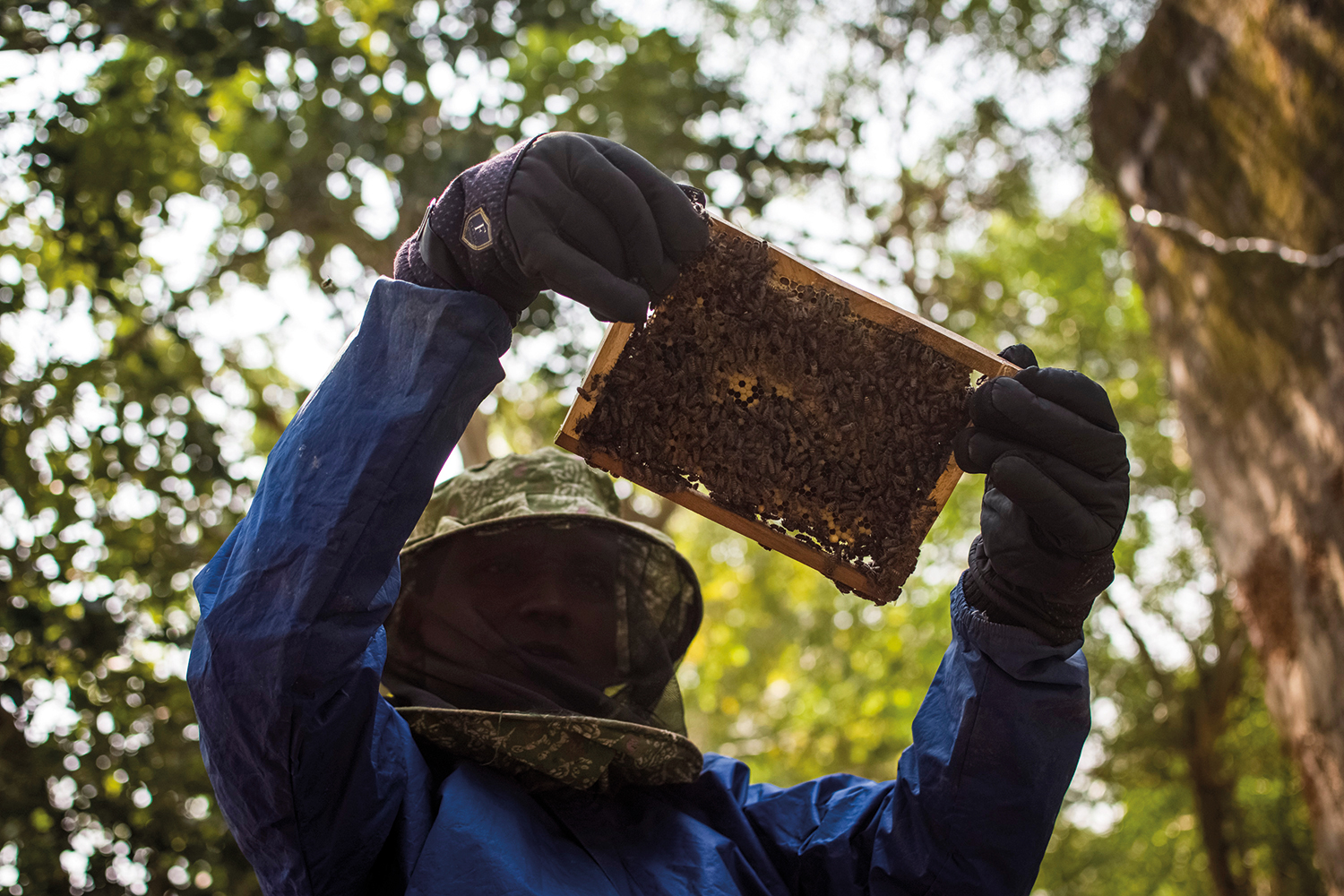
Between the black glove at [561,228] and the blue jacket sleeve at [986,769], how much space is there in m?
1.18

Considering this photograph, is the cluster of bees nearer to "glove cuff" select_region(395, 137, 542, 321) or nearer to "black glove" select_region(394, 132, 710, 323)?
"black glove" select_region(394, 132, 710, 323)

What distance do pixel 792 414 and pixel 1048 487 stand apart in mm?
609

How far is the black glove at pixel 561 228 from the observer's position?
1.89m

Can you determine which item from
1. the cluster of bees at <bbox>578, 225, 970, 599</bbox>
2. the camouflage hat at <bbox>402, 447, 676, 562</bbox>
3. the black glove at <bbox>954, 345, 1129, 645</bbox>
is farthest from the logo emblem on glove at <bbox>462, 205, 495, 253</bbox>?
the black glove at <bbox>954, 345, 1129, 645</bbox>

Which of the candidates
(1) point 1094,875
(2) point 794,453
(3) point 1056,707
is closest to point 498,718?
(2) point 794,453

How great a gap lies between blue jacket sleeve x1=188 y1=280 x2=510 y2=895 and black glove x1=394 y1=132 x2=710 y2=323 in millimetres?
97

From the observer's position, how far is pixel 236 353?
835cm

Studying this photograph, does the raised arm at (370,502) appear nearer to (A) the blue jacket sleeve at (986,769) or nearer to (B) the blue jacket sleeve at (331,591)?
(B) the blue jacket sleeve at (331,591)

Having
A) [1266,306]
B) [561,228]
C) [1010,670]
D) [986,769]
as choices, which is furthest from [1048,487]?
[1266,306]

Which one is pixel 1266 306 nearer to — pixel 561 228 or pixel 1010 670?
pixel 1010 670

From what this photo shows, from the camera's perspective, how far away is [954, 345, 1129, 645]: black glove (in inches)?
79.9

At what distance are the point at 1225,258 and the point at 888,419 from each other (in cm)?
343

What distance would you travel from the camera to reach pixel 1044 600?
7.27 ft

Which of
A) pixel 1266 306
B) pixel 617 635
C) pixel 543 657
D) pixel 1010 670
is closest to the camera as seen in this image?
pixel 1010 670
